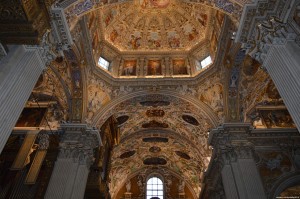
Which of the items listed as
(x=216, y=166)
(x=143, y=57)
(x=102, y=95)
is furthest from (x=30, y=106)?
(x=216, y=166)

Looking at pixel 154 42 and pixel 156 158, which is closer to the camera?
pixel 154 42

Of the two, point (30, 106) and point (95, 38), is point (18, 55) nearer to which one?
point (95, 38)

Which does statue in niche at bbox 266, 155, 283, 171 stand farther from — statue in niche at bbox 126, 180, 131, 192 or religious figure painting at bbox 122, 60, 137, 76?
statue in niche at bbox 126, 180, 131, 192

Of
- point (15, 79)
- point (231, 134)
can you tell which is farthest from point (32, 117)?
point (231, 134)

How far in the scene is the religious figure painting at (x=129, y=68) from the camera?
1639 cm

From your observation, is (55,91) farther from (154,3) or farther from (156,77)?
(154,3)

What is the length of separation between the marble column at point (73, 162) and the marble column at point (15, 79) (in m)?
5.84

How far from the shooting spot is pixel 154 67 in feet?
54.7

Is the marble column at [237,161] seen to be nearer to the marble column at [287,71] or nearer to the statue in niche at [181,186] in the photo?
the marble column at [287,71]

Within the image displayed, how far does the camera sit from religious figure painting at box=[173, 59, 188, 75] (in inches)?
642

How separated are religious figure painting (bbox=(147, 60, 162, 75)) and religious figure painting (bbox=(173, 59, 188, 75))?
36.1 inches

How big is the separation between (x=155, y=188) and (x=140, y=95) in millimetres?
12099

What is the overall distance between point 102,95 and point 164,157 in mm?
11316

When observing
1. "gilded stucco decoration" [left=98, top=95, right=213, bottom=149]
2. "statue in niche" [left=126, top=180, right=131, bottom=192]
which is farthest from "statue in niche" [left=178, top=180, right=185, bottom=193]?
"gilded stucco decoration" [left=98, top=95, right=213, bottom=149]
